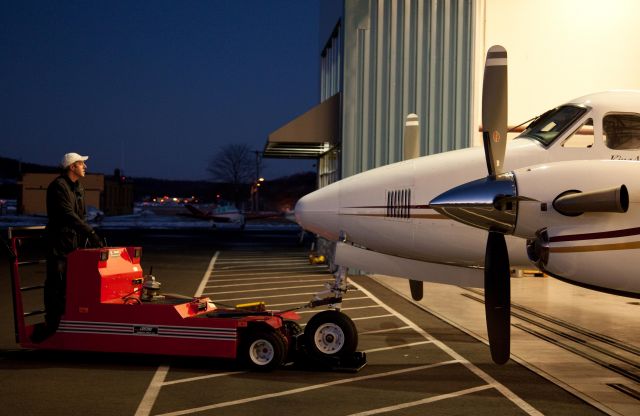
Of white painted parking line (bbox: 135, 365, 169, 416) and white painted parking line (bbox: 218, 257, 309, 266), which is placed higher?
white painted parking line (bbox: 218, 257, 309, 266)

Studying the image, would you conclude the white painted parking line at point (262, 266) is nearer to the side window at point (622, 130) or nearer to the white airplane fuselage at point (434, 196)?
the white airplane fuselage at point (434, 196)

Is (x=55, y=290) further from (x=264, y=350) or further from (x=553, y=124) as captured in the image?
(x=553, y=124)

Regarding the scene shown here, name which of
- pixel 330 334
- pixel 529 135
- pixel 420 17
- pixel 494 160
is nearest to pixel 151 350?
pixel 330 334

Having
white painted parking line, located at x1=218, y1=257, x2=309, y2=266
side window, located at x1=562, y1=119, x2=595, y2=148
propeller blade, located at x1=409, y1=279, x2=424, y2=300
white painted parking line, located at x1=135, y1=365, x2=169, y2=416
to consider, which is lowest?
white painted parking line, located at x1=135, y1=365, x2=169, y2=416

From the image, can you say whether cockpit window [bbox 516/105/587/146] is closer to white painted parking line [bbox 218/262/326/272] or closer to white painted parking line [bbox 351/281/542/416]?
white painted parking line [bbox 351/281/542/416]

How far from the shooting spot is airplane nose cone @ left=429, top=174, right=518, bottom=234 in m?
6.55

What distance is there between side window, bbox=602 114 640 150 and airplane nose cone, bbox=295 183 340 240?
3330 millimetres

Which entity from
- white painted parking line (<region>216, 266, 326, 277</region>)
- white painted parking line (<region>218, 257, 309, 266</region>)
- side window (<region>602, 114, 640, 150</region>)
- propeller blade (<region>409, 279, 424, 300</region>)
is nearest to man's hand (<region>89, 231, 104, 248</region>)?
propeller blade (<region>409, 279, 424, 300</region>)

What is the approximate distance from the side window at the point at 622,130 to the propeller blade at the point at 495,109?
1.69 metres

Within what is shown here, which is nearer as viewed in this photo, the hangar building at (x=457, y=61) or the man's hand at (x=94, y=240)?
the man's hand at (x=94, y=240)

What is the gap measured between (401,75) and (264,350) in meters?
13.0

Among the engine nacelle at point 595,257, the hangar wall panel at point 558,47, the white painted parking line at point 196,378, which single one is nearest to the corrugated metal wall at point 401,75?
the hangar wall panel at point 558,47

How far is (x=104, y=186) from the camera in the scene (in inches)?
3467

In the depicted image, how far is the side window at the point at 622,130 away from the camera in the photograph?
322 inches
